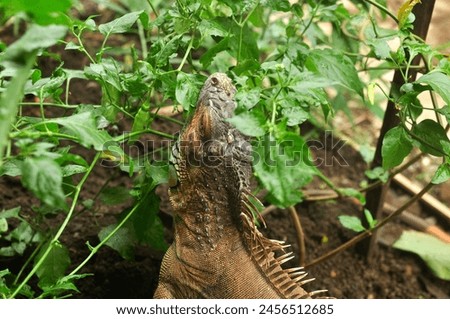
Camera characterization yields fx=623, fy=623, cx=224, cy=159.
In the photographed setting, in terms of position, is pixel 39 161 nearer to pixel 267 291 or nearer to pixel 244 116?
pixel 244 116

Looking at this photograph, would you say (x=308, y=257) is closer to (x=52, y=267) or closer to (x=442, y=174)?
(x=442, y=174)

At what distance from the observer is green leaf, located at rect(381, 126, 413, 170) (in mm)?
2074

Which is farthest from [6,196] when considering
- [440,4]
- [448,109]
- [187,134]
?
[440,4]

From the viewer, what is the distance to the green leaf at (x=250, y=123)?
5.04ft

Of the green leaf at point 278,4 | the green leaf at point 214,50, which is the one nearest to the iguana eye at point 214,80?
the green leaf at point 214,50

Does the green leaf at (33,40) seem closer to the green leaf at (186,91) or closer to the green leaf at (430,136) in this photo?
the green leaf at (186,91)

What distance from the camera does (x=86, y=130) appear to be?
5.05 feet

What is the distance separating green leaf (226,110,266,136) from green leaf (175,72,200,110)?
1.50ft

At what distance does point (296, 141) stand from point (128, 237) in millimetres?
1020

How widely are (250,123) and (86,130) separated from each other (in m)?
0.41

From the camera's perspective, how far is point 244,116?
5.12ft

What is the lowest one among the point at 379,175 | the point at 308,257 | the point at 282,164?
the point at 308,257

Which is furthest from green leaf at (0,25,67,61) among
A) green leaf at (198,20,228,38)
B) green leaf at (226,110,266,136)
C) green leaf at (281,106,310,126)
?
green leaf at (198,20,228,38)
